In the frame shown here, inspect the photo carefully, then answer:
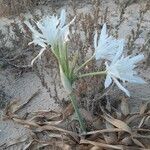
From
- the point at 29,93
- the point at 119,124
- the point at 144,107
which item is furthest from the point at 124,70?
the point at 29,93

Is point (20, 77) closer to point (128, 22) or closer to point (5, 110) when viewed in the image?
point (5, 110)

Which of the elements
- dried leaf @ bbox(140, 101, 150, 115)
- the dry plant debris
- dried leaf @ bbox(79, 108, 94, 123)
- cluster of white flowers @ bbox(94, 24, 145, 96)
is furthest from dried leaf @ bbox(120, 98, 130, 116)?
cluster of white flowers @ bbox(94, 24, 145, 96)

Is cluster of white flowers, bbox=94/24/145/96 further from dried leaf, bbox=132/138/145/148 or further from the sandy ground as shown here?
the sandy ground

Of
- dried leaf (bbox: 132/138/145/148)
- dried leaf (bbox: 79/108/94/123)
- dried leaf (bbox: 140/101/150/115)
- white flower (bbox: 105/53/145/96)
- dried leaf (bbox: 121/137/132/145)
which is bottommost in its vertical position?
dried leaf (bbox: 132/138/145/148)

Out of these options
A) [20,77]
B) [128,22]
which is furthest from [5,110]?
[128,22]

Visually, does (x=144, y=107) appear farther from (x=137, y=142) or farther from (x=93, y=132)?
(x=93, y=132)

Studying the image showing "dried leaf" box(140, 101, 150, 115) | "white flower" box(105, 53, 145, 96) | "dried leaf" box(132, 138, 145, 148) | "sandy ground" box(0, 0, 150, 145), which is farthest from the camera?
"sandy ground" box(0, 0, 150, 145)

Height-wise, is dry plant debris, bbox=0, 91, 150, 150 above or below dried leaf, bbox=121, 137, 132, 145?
above

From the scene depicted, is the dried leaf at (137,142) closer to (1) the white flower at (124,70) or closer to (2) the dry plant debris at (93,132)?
(2) the dry plant debris at (93,132)

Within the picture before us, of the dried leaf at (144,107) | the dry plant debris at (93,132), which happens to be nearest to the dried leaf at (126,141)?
the dry plant debris at (93,132)
